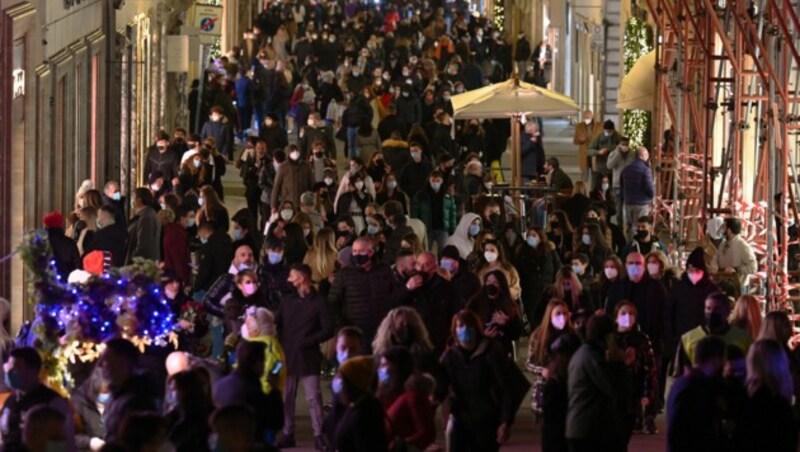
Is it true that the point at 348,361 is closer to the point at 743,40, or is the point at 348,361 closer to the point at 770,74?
the point at 770,74

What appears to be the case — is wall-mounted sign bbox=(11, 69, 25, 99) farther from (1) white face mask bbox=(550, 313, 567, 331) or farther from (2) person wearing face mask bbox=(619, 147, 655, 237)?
(2) person wearing face mask bbox=(619, 147, 655, 237)

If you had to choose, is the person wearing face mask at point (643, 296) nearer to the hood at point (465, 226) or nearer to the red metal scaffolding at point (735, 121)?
the red metal scaffolding at point (735, 121)

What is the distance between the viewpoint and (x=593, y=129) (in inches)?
1545

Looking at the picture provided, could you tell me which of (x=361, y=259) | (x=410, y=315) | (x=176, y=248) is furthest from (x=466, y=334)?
(x=176, y=248)

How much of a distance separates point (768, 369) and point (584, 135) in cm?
2400

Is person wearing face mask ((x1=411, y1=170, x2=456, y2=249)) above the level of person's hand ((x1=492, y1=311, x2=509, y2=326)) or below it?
above

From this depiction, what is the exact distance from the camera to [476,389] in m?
16.6

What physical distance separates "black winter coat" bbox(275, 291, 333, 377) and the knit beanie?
475 cm

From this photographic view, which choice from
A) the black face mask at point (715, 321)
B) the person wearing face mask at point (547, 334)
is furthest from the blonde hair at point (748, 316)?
the person wearing face mask at point (547, 334)

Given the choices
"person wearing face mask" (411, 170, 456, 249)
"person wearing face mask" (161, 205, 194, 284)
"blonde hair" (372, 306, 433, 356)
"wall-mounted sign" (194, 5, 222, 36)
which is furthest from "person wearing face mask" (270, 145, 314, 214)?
"blonde hair" (372, 306, 433, 356)

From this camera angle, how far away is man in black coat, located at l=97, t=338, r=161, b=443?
14.6 m

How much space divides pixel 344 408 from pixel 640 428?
624 centimetres

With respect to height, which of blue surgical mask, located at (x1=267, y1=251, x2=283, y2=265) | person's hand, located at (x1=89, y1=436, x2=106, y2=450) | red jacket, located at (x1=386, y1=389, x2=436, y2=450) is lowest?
person's hand, located at (x1=89, y1=436, x2=106, y2=450)

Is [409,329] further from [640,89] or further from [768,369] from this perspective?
[640,89]
